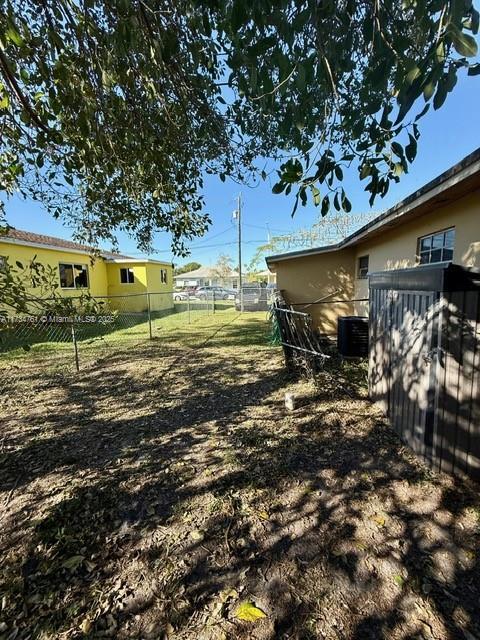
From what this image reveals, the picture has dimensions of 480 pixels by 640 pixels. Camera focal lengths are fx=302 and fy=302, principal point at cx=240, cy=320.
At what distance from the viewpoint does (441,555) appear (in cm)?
191

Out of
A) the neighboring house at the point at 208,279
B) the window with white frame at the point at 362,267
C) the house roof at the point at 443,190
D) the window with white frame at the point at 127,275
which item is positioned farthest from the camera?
the neighboring house at the point at 208,279

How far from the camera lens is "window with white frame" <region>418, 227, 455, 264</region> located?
440 centimetres

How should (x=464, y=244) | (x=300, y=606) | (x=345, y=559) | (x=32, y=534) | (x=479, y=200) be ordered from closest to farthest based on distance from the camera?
1. (x=300, y=606)
2. (x=345, y=559)
3. (x=32, y=534)
4. (x=479, y=200)
5. (x=464, y=244)

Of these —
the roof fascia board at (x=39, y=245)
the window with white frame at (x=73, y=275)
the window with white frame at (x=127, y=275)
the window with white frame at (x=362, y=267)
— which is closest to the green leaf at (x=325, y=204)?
the window with white frame at (x=362, y=267)

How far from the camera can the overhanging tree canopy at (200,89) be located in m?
1.48

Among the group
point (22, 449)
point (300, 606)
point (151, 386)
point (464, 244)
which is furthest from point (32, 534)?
point (464, 244)

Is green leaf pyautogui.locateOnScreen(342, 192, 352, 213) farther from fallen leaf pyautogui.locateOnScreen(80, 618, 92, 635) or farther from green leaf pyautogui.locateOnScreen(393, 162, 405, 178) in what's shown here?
fallen leaf pyautogui.locateOnScreen(80, 618, 92, 635)

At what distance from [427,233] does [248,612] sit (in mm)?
5519

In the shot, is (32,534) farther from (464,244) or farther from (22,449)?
(464,244)

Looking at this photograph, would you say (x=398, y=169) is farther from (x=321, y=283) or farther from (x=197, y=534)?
(x=321, y=283)

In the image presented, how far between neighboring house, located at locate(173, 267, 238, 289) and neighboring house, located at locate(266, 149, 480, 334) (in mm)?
37192

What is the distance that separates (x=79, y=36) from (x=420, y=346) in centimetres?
411

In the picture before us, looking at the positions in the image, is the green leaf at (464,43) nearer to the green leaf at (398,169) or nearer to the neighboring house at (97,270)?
the green leaf at (398,169)

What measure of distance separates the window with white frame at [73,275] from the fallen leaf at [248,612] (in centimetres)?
1451
